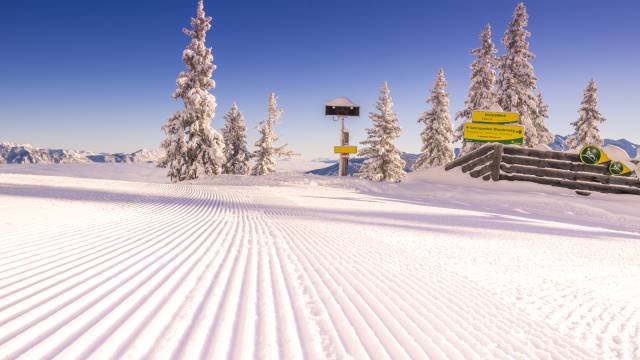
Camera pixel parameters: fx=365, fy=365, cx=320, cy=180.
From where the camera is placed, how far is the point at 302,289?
11.4ft

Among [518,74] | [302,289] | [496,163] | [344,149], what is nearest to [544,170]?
[496,163]

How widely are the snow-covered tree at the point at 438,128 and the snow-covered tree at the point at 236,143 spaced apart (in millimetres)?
17789

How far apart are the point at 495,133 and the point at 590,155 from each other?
4126mm

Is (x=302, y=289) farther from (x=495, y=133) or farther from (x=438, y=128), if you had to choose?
(x=438, y=128)

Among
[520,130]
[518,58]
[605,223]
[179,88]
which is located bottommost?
[605,223]

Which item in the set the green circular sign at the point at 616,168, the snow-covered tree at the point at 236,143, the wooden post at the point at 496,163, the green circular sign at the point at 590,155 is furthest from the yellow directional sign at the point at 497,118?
the snow-covered tree at the point at 236,143

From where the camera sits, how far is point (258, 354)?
2.16m

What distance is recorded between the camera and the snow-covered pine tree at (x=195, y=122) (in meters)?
26.5

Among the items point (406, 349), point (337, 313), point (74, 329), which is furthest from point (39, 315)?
point (406, 349)

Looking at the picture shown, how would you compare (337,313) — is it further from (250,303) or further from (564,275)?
(564,275)

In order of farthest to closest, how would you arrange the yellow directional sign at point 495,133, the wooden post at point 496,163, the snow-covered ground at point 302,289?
1. the yellow directional sign at point 495,133
2. the wooden post at point 496,163
3. the snow-covered ground at point 302,289

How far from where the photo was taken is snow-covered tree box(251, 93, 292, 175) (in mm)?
37434

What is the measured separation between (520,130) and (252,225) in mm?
15491

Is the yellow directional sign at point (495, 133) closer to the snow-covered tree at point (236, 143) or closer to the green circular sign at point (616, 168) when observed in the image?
the green circular sign at point (616, 168)
